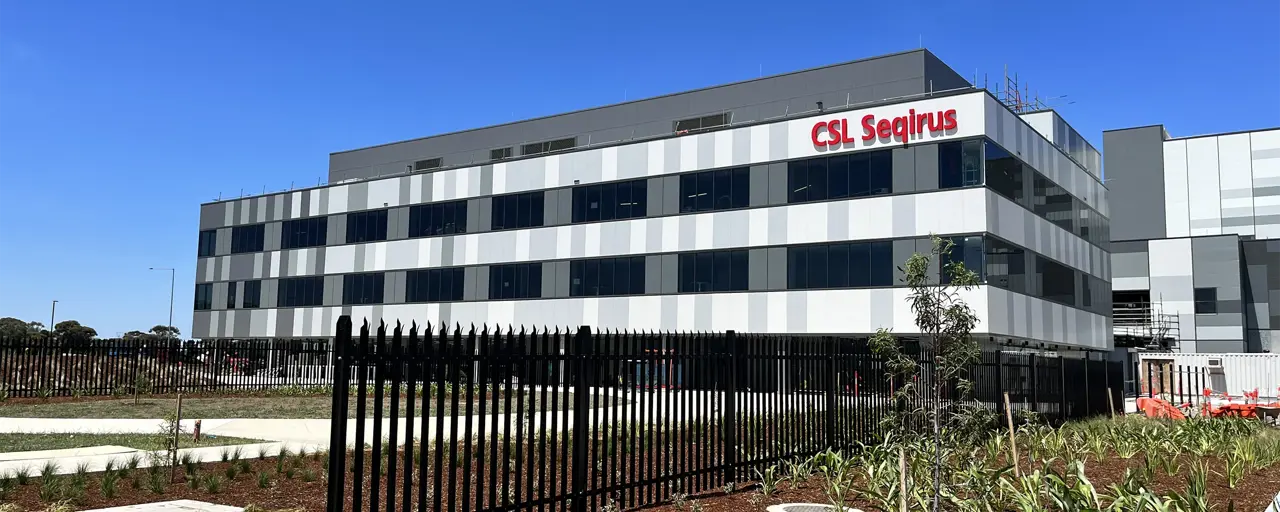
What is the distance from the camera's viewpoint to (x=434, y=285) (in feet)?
161

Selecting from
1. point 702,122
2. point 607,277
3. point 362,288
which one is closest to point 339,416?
point 607,277

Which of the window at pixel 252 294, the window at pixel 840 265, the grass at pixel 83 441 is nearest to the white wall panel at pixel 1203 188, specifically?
the window at pixel 840 265

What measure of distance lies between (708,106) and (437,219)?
15.9 metres

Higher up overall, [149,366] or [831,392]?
[831,392]

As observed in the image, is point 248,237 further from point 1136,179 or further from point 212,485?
point 1136,179

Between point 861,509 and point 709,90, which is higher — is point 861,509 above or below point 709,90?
below

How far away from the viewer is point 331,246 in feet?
177

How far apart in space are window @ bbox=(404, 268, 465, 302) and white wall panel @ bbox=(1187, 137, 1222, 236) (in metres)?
62.6

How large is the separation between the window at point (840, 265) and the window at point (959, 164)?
11.0ft

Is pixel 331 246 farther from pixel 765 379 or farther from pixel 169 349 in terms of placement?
pixel 765 379

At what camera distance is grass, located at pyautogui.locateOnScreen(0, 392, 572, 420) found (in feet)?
70.4

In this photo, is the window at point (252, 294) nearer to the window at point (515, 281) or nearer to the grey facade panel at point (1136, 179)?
the window at point (515, 281)

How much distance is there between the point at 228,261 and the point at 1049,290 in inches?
1961

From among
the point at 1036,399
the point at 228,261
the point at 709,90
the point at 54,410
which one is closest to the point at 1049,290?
the point at 709,90
